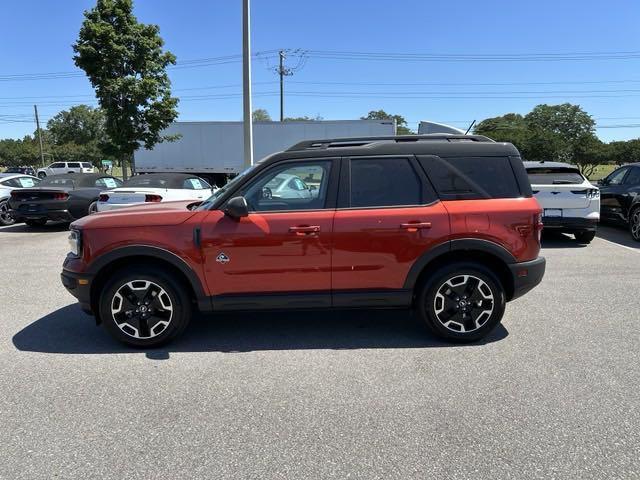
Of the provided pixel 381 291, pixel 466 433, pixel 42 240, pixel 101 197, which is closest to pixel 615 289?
pixel 381 291

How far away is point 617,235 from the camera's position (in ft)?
35.4

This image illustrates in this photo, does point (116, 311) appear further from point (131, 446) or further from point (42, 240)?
point (42, 240)

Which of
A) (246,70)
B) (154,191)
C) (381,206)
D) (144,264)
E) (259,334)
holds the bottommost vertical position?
(259,334)

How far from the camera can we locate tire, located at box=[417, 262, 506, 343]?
4180 mm

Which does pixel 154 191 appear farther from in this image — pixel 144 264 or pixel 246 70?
pixel 144 264

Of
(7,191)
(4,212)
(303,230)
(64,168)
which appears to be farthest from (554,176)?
(64,168)

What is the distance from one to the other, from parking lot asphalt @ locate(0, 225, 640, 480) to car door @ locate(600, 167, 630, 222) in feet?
21.6

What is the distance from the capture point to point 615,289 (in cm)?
606

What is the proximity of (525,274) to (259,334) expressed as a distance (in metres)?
2.52

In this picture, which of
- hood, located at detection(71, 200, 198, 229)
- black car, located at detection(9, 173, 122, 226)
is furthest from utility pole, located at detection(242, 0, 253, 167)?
hood, located at detection(71, 200, 198, 229)

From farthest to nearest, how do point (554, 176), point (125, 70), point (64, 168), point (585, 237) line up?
point (64, 168), point (125, 70), point (585, 237), point (554, 176)

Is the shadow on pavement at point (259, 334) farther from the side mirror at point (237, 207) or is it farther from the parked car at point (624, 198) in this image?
the parked car at point (624, 198)

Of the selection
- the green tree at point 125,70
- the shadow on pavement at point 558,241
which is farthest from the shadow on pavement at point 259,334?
the green tree at point 125,70

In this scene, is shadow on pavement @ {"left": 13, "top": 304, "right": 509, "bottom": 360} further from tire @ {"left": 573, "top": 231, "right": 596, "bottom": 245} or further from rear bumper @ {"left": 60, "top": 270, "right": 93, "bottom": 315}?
tire @ {"left": 573, "top": 231, "right": 596, "bottom": 245}
